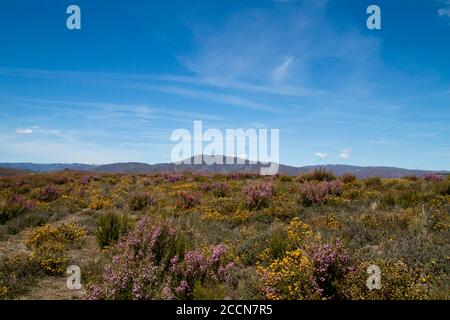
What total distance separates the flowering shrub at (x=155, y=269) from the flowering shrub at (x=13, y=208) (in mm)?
7477

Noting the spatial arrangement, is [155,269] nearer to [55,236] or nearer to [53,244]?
[53,244]

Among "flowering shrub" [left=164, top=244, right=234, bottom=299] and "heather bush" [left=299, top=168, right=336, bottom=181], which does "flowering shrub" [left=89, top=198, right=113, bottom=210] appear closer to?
"flowering shrub" [left=164, top=244, right=234, bottom=299]

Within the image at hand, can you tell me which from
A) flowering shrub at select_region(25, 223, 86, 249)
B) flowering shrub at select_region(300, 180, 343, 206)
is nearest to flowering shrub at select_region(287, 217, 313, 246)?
flowering shrub at select_region(300, 180, 343, 206)

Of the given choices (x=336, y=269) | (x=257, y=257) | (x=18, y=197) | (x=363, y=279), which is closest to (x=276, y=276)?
(x=336, y=269)

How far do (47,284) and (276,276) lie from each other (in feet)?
14.3

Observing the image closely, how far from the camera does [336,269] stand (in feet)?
17.1

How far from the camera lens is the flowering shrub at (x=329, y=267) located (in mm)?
5086

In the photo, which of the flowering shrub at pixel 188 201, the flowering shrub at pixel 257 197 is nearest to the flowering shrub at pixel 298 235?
the flowering shrub at pixel 257 197

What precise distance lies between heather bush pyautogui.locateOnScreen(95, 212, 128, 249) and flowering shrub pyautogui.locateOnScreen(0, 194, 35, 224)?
16.5 feet

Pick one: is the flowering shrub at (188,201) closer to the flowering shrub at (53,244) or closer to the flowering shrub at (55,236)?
the flowering shrub at (53,244)

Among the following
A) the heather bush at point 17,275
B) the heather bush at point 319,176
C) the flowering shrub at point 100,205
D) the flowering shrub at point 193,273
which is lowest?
the heather bush at point 17,275

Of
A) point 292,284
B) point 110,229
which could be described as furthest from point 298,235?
point 110,229

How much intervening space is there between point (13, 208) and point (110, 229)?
230 inches

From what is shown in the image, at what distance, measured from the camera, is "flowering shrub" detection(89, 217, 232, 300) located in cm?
504
